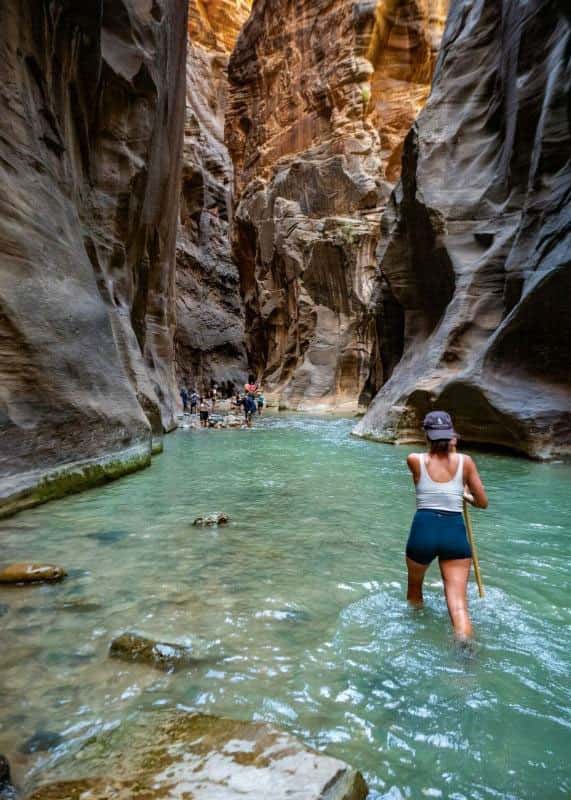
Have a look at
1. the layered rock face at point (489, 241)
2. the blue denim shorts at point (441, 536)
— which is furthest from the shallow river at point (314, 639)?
the layered rock face at point (489, 241)

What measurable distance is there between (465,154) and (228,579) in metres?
16.6

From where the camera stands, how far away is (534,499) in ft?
26.7

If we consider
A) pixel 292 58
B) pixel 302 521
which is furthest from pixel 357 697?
pixel 292 58

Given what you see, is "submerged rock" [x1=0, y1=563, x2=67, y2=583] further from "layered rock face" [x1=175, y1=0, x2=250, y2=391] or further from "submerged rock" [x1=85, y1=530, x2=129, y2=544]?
"layered rock face" [x1=175, y1=0, x2=250, y2=391]

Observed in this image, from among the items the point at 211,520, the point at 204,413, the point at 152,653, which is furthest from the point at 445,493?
the point at 204,413

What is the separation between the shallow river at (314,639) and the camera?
8.05ft

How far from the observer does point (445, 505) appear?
3676 millimetres

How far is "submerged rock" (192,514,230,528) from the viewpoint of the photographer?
6.33 metres

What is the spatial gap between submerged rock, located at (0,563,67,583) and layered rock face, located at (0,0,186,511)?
249 centimetres

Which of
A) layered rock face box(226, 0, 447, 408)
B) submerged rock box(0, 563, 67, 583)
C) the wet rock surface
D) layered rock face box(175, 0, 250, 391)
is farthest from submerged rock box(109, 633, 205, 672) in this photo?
Result: layered rock face box(175, 0, 250, 391)

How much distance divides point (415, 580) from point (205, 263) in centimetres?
4294

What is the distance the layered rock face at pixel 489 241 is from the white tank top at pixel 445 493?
9.42 meters

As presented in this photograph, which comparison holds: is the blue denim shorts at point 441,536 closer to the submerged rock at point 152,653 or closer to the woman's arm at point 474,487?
the woman's arm at point 474,487

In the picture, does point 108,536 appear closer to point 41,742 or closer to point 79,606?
point 79,606
